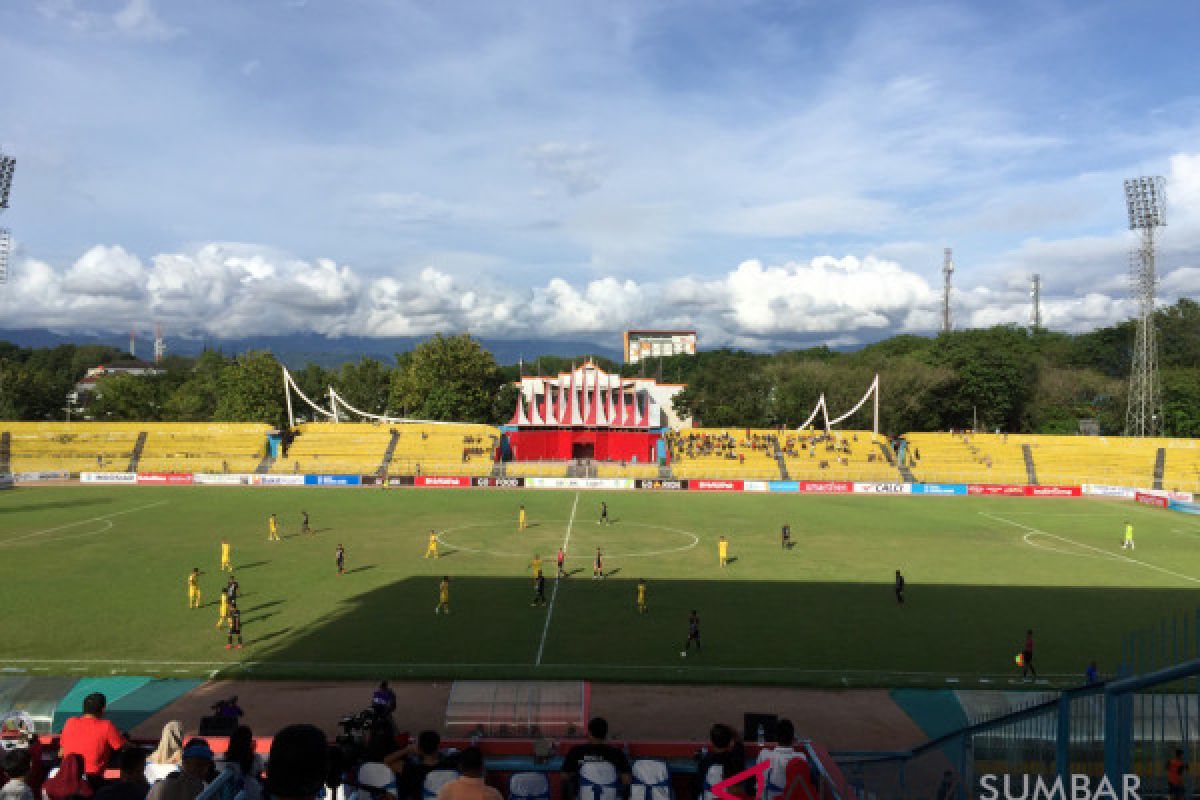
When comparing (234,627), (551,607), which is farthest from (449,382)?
(234,627)

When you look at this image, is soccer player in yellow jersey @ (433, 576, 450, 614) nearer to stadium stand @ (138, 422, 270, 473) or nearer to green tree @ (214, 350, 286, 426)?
stadium stand @ (138, 422, 270, 473)

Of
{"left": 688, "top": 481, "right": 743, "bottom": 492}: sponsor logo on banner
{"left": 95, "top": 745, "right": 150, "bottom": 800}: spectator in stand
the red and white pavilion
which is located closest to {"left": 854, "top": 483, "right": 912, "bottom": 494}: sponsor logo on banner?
{"left": 688, "top": 481, "right": 743, "bottom": 492}: sponsor logo on banner

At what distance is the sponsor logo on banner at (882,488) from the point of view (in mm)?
62203

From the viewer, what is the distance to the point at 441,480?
63781mm

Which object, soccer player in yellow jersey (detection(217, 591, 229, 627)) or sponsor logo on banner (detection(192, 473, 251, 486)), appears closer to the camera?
soccer player in yellow jersey (detection(217, 591, 229, 627))

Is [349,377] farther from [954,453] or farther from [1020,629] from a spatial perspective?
[1020,629]

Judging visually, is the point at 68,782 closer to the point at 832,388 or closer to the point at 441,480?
the point at 441,480

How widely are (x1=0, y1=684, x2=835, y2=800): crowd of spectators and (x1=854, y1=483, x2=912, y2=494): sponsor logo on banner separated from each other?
5583 cm

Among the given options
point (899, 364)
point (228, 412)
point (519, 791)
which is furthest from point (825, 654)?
point (228, 412)

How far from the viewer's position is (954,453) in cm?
7062

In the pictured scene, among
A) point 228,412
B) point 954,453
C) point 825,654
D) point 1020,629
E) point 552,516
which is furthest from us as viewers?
point 228,412

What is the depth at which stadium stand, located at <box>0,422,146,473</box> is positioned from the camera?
213 feet

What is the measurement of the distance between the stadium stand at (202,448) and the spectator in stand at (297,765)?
68589mm

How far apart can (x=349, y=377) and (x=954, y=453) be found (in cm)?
8412
